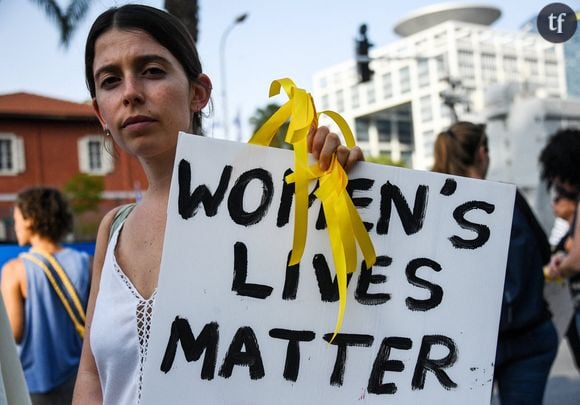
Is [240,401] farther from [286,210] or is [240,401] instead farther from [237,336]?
[286,210]

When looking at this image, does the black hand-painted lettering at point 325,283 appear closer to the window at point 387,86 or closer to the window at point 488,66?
the window at point 488,66

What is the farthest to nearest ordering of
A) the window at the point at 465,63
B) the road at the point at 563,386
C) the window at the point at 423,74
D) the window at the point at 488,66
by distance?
the window at the point at 423,74 < the window at the point at 488,66 < the window at the point at 465,63 < the road at the point at 563,386

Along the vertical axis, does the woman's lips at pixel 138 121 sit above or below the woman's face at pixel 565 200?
above

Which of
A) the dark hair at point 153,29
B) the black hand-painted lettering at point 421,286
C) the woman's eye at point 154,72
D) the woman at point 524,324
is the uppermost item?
the dark hair at point 153,29

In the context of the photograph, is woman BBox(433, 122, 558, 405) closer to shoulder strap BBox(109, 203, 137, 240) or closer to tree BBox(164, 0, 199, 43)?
shoulder strap BBox(109, 203, 137, 240)

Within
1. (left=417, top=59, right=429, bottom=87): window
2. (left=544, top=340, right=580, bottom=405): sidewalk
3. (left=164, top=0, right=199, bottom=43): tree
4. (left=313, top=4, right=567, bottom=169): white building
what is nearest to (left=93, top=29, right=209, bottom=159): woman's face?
(left=164, top=0, right=199, bottom=43): tree

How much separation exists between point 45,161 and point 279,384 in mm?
34740

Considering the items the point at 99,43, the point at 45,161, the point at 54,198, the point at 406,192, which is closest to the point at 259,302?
the point at 406,192

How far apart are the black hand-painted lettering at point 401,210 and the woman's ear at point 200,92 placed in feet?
1.45

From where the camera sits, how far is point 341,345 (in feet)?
3.80

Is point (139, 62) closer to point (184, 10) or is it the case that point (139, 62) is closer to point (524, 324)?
point (524, 324)
